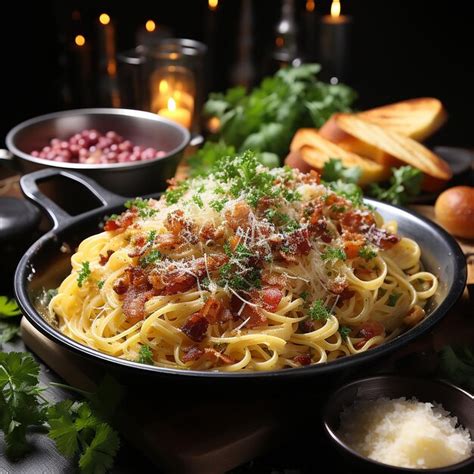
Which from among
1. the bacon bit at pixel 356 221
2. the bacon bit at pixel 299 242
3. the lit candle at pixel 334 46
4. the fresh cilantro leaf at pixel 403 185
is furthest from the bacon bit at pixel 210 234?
the lit candle at pixel 334 46

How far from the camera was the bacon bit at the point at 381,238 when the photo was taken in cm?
318

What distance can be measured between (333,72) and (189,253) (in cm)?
486

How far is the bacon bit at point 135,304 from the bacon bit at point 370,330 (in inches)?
31.4

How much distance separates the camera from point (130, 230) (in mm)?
3082

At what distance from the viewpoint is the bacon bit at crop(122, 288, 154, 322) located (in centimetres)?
281

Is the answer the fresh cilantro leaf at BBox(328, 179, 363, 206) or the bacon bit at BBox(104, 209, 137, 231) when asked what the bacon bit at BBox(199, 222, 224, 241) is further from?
the fresh cilantro leaf at BBox(328, 179, 363, 206)

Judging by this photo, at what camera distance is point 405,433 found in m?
2.29

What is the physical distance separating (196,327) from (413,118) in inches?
116

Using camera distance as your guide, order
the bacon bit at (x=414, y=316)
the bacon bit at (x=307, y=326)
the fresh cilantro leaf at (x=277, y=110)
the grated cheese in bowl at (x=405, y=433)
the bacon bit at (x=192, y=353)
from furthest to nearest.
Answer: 1. the fresh cilantro leaf at (x=277, y=110)
2. the bacon bit at (x=414, y=316)
3. the bacon bit at (x=307, y=326)
4. the bacon bit at (x=192, y=353)
5. the grated cheese in bowl at (x=405, y=433)

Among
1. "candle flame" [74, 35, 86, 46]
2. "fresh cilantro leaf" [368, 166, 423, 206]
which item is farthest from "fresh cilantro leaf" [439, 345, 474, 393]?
"candle flame" [74, 35, 86, 46]

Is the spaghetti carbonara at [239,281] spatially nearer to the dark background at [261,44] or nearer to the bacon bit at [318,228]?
the bacon bit at [318,228]

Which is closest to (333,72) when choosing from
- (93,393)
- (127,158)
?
(127,158)

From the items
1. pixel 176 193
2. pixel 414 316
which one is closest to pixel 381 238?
pixel 414 316

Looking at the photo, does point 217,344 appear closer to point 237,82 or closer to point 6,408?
point 6,408
